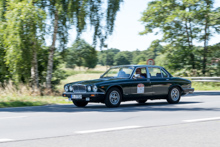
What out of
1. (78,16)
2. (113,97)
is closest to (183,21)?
(78,16)

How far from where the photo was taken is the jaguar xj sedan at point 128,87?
12.4m

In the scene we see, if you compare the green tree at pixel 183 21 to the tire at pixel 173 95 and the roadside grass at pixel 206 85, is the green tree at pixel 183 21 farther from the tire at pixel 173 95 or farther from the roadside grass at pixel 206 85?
the tire at pixel 173 95

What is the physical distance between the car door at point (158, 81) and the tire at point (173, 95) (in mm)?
262

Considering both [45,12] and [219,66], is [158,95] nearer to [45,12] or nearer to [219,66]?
[45,12]

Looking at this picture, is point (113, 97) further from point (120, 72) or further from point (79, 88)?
point (120, 72)

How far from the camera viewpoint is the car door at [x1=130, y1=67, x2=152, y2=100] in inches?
521

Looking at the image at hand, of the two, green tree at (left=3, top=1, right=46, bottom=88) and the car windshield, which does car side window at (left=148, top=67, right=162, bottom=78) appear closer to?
the car windshield

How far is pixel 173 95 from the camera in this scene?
1470 centimetres

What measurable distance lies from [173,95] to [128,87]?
2588mm

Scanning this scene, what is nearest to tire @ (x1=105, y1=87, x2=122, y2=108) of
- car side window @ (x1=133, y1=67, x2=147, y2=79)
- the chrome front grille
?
the chrome front grille

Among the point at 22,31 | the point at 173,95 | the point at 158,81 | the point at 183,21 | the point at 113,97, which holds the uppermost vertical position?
the point at 183,21
